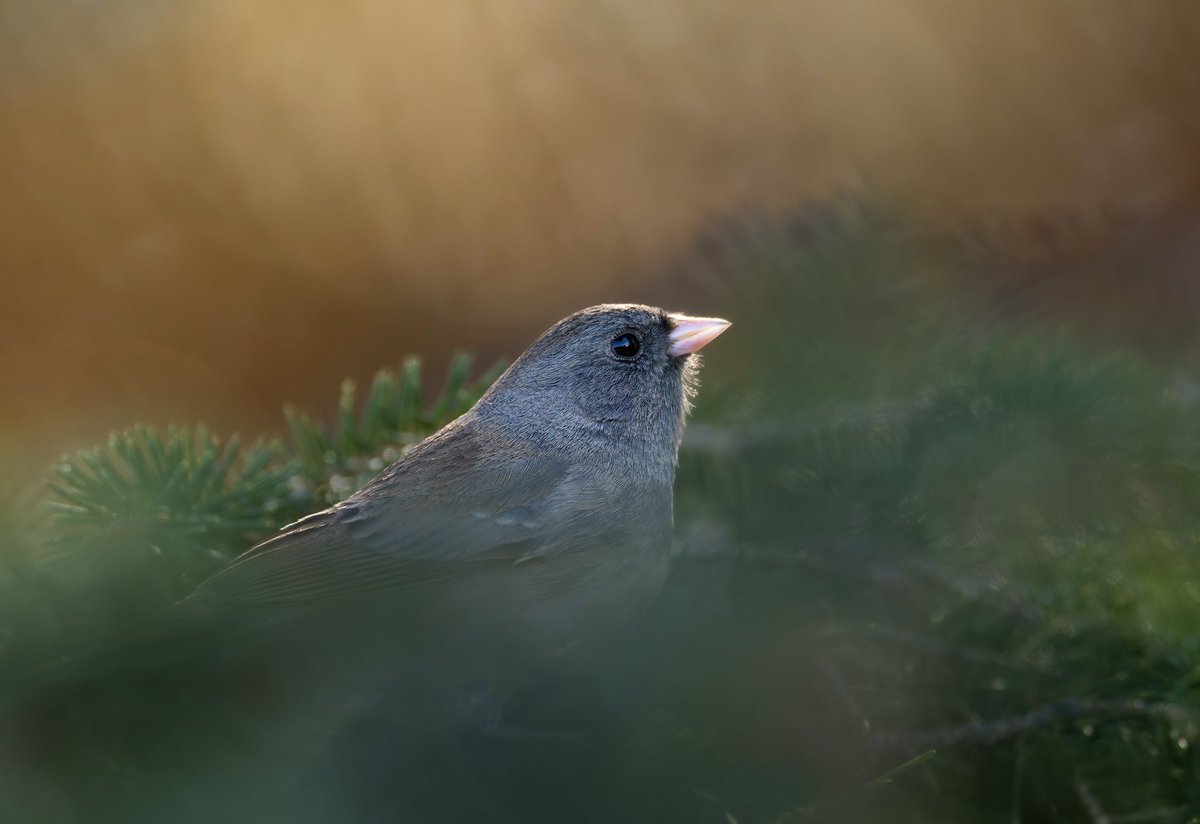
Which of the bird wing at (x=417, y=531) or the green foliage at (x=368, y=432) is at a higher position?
the green foliage at (x=368, y=432)

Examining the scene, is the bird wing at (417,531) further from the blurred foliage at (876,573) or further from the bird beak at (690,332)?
the bird beak at (690,332)

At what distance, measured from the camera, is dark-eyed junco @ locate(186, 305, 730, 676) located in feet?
4.66

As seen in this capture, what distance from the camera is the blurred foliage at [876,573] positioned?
110 cm

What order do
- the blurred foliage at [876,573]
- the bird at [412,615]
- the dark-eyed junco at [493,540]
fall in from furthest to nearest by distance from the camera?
the dark-eyed junco at [493,540] → the blurred foliage at [876,573] → the bird at [412,615]

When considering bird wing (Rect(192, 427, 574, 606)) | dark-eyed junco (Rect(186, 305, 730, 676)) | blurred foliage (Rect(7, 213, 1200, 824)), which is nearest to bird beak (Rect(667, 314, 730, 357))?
dark-eyed junco (Rect(186, 305, 730, 676))

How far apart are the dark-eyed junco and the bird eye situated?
7 centimetres

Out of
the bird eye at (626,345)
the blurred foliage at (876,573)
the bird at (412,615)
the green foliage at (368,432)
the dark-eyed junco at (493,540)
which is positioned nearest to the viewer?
the bird at (412,615)

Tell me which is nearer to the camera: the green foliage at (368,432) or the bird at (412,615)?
the bird at (412,615)

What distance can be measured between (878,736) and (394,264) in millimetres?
2213

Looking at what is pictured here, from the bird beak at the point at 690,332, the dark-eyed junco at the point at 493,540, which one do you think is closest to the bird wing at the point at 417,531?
the dark-eyed junco at the point at 493,540

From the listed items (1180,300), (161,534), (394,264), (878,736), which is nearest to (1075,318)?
(1180,300)

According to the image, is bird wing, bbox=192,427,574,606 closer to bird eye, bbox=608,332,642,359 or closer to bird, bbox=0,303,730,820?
bird, bbox=0,303,730,820

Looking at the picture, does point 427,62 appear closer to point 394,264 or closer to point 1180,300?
point 394,264

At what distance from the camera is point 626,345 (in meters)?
1.87
